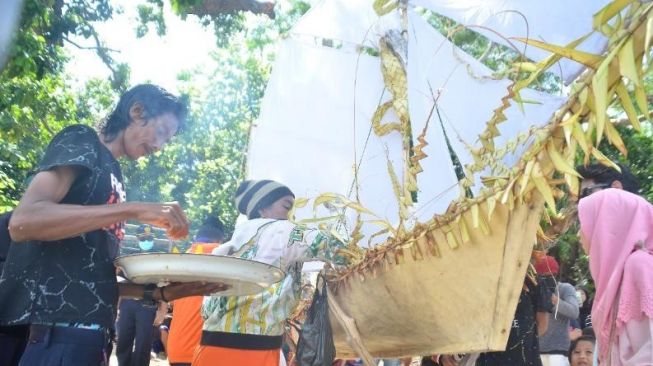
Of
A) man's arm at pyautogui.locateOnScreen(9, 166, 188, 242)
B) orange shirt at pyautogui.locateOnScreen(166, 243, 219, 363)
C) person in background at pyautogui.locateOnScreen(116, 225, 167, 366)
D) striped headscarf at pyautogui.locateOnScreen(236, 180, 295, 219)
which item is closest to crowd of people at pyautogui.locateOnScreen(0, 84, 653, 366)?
man's arm at pyautogui.locateOnScreen(9, 166, 188, 242)

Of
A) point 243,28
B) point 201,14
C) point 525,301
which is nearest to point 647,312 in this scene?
point 525,301

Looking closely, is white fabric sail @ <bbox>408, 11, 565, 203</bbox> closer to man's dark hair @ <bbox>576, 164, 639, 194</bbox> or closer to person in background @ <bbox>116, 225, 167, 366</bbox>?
man's dark hair @ <bbox>576, 164, 639, 194</bbox>

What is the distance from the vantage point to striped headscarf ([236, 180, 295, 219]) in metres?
3.43

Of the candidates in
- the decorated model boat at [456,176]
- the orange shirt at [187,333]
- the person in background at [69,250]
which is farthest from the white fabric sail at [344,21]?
the person in background at [69,250]

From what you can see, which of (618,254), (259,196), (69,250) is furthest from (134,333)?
(618,254)

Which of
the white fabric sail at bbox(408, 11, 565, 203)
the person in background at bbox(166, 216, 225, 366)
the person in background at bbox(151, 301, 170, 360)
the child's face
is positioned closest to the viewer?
the person in background at bbox(166, 216, 225, 366)

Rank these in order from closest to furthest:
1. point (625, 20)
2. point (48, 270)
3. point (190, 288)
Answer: point (625, 20)
point (48, 270)
point (190, 288)

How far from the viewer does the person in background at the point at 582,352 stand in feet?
16.2

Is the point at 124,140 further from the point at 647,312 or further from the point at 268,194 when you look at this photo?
the point at 647,312

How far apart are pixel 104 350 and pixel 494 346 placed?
122 centimetres

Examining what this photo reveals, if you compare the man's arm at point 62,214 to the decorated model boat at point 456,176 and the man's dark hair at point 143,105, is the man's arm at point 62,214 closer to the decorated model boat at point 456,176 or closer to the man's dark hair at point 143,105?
the man's dark hair at point 143,105

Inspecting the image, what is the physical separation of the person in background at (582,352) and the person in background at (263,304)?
284 centimetres

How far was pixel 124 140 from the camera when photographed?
2.26 meters

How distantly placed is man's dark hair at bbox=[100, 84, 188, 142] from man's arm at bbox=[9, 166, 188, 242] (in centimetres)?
33
